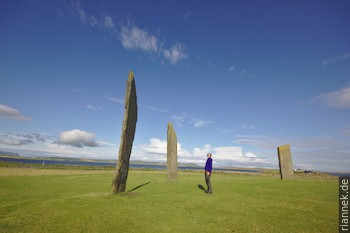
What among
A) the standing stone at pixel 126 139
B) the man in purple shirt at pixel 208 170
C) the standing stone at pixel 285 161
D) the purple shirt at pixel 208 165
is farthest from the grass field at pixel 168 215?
the standing stone at pixel 285 161

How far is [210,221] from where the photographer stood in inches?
319

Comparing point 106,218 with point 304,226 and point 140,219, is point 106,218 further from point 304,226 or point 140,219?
point 304,226

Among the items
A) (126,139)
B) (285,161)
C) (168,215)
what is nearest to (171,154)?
(126,139)

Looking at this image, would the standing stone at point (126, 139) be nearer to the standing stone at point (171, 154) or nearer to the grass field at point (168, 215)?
the grass field at point (168, 215)

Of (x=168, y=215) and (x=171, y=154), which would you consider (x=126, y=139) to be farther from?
(x=171, y=154)

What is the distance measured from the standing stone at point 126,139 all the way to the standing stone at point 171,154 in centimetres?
758

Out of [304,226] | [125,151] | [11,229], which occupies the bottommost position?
[11,229]

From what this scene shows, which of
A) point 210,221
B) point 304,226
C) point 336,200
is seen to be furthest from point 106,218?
point 336,200

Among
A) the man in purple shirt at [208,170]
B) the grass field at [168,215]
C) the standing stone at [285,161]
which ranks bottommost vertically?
the grass field at [168,215]

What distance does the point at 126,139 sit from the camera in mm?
13453

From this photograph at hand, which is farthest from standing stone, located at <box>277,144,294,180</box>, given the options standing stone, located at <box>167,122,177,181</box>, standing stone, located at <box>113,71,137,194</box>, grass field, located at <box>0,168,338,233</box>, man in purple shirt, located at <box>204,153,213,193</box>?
standing stone, located at <box>113,71,137,194</box>

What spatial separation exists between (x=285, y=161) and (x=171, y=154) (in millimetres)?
12272

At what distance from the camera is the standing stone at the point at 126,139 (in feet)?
42.5

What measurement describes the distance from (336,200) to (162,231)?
33.1 feet
